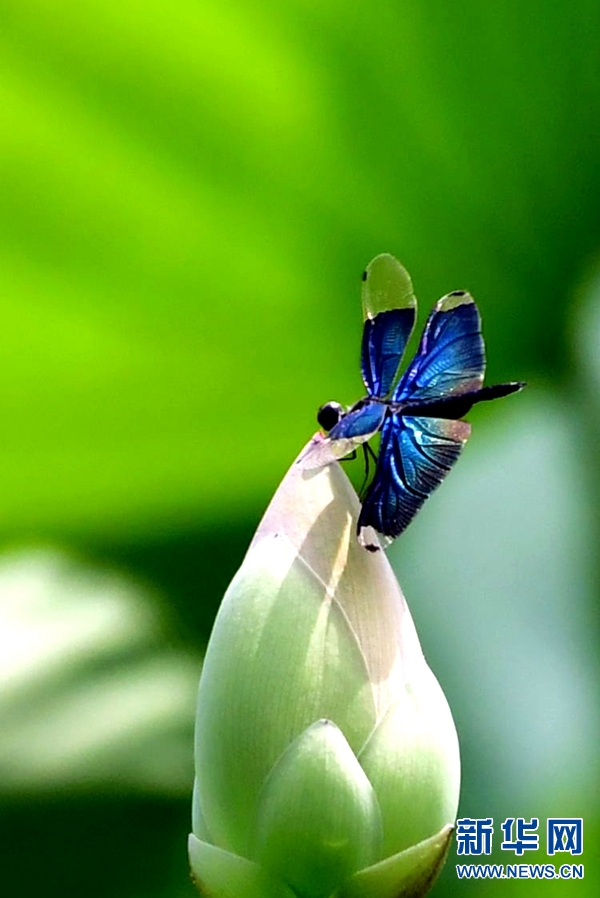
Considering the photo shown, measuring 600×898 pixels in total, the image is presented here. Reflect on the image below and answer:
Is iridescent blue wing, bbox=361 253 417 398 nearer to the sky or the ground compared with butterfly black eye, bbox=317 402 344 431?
nearer to the sky

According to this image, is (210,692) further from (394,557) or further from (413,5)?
(413,5)

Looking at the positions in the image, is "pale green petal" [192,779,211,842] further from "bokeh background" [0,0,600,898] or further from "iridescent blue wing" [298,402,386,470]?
"bokeh background" [0,0,600,898]

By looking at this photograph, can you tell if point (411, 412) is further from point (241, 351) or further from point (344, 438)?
point (241, 351)

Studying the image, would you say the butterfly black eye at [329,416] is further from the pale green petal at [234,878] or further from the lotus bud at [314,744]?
the pale green petal at [234,878]

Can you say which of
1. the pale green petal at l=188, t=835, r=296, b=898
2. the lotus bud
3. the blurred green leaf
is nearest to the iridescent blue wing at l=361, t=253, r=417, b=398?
the lotus bud

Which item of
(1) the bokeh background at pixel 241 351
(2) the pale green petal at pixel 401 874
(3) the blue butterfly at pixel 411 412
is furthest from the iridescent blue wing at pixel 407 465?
(1) the bokeh background at pixel 241 351
